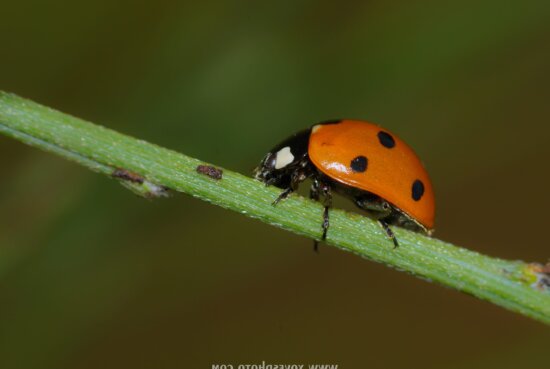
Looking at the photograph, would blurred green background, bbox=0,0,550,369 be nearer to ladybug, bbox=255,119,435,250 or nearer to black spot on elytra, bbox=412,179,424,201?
ladybug, bbox=255,119,435,250

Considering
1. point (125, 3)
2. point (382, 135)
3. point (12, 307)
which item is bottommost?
point (12, 307)

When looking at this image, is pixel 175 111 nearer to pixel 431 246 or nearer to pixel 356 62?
pixel 356 62

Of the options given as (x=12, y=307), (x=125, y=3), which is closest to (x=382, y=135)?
(x=125, y=3)

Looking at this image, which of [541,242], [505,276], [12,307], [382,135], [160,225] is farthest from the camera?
[541,242]

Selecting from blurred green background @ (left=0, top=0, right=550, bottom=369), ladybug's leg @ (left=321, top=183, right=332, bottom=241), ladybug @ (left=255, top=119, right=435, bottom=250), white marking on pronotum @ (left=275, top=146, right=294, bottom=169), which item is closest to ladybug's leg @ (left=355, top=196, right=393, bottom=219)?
ladybug @ (left=255, top=119, right=435, bottom=250)

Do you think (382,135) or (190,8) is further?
(190,8)
